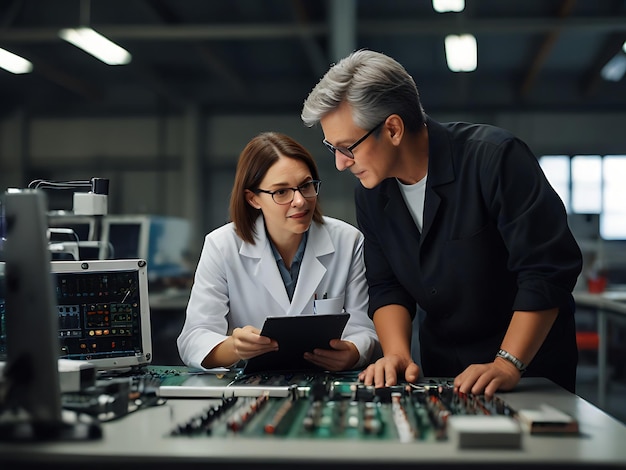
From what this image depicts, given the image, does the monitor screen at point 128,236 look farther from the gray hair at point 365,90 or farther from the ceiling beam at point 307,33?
the ceiling beam at point 307,33

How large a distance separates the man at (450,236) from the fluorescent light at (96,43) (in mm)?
5973

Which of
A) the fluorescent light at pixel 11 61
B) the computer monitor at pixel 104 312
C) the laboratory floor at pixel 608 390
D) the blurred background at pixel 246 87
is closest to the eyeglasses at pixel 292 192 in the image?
the computer monitor at pixel 104 312

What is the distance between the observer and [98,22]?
8.80 m

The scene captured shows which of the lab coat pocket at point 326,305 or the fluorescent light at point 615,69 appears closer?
the lab coat pocket at point 326,305

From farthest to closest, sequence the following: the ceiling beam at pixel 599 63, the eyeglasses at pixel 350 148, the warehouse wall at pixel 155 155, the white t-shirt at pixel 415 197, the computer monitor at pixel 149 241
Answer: the warehouse wall at pixel 155 155 → the ceiling beam at pixel 599 63 → the computer monitor at pixel 149 241 → the white t-shirt at pixel 415 197 → the eyeglasses at pixel 350 148

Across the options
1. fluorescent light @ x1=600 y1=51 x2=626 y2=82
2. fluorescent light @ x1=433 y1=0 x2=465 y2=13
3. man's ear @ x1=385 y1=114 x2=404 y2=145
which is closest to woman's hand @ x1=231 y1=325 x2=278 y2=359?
man's ear @ x1=385 y1=114 x2=404 y2=145

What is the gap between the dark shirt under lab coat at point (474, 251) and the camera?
161 cm

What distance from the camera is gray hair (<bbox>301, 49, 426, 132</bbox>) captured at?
166 cm

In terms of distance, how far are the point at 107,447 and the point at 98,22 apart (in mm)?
8572

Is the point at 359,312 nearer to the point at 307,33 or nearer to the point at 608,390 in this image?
the point at 608,390

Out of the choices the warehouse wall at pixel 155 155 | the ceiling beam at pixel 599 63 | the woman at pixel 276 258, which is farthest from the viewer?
the warehouse wall at pixel 155 155

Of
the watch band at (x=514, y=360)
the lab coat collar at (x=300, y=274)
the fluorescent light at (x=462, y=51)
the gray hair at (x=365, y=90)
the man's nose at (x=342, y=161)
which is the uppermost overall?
the fluorescent light at (x=462, y=51)

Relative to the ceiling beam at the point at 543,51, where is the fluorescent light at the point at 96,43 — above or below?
below

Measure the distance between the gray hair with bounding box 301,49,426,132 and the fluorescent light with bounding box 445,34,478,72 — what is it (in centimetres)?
581
